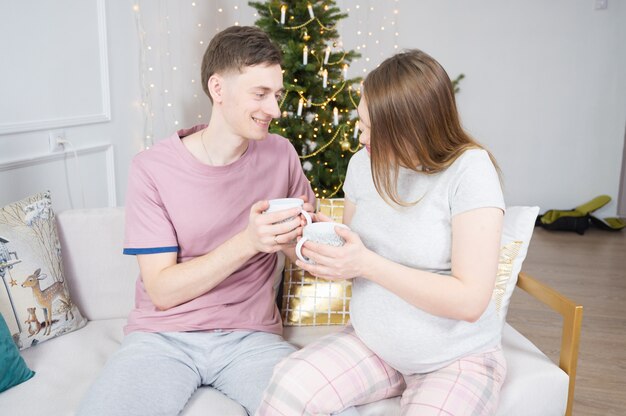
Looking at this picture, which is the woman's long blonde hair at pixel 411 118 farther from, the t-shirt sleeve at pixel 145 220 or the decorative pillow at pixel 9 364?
the decorative pillow at pixel 9 364

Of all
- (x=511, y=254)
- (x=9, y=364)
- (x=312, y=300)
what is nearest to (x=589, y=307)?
(x=511, y=254)

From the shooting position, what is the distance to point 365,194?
56.1 inches

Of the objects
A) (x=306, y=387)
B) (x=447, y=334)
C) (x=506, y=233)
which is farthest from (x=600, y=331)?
(x=306, y=387)

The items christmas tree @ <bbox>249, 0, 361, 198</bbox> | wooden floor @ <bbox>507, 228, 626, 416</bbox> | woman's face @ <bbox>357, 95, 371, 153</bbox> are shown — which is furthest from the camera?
christmas tree @ <bbox>249, 0, 361, 198</bbox>

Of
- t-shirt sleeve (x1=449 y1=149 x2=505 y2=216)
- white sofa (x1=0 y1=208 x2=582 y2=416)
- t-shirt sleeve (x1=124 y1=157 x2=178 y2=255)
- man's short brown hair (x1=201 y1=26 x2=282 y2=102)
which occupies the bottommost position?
white sofa (x1=0 y1=208 x2=582 y2=416)

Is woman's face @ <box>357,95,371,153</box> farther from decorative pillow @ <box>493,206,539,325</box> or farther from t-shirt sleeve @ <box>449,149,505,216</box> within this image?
decorative pillow @ <box>493,206,539,325</box>

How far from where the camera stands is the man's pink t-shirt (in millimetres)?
1474

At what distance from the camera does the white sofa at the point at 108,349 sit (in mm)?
1346

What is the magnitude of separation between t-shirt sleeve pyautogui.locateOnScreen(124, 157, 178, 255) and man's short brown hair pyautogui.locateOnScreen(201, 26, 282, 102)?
0.34 metres

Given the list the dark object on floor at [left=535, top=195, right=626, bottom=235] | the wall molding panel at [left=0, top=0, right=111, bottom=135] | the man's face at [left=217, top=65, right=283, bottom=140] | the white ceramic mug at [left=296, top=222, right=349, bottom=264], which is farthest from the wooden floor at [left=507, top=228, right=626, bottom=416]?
the wall molding panel at [left=0, top=0, right=111, bottom=135]

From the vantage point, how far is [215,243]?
5.07 ft

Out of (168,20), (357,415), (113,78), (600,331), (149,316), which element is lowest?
(600,331)

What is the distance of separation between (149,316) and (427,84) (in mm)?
920

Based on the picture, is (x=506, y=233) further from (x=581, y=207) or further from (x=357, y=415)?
(x=581, y=207)
